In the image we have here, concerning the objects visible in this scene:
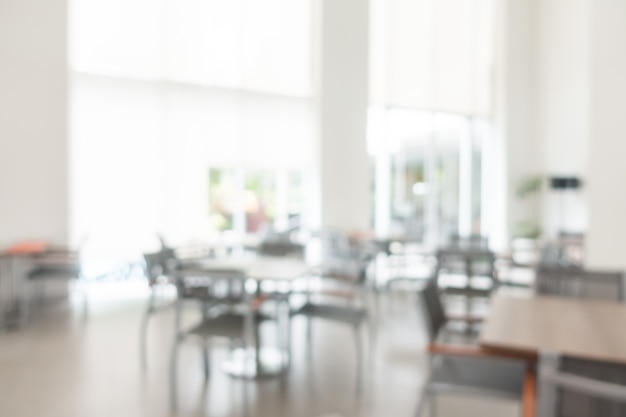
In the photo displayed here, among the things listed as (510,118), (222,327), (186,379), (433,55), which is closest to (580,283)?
(222,327)

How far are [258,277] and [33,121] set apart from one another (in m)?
4.40

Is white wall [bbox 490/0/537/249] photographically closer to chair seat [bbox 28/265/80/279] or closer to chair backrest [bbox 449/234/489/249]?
chair backrest [bbox 449/234/489/249]

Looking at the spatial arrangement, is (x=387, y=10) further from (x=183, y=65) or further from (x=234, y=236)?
(x=234, y=236)

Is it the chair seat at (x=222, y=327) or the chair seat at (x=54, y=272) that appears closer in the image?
the chair seat at (x=222, y=327)

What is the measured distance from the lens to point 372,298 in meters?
6.47

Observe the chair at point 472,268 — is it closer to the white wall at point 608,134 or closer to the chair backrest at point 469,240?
the chair backrest at point 469,240

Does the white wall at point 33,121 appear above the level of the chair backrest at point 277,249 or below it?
above

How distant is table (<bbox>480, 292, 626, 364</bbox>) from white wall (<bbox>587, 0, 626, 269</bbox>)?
115 inches

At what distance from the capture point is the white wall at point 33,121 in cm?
580

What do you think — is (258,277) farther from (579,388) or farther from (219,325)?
(579,388)

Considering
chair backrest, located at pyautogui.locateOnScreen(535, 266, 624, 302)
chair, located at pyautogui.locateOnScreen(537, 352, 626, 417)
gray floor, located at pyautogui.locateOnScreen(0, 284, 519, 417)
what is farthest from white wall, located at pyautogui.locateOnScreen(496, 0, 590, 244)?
chair, located at pyautogui.locateOnScreen(537, 352, 626, 417)

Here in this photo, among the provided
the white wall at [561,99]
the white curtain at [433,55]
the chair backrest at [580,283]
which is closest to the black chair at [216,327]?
the chair backrest at [580,283]

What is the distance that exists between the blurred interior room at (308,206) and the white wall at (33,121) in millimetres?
25

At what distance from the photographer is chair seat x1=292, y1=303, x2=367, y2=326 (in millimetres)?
3449
